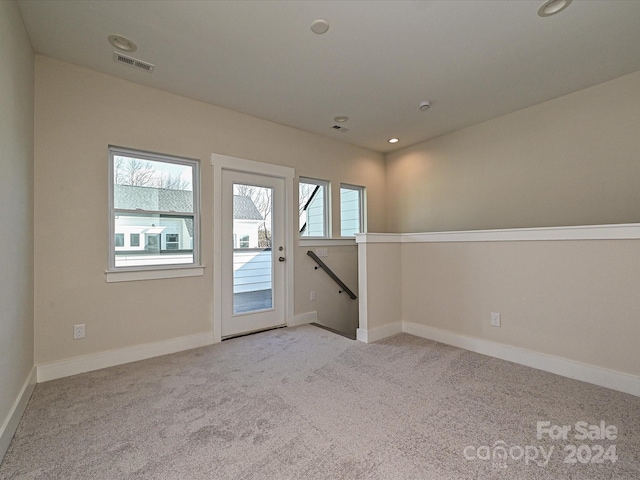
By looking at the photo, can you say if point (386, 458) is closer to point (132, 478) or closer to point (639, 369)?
point (132, 478)

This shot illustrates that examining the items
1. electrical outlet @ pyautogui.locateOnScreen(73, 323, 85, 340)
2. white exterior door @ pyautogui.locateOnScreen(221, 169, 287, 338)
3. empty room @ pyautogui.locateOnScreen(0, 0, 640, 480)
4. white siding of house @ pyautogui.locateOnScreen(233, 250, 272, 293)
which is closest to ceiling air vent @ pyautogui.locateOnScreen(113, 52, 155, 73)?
empty room @ pyautogui.locateOnScreen(0, 0, 640, 480)

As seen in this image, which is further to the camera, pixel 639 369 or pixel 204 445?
pixel 639 369

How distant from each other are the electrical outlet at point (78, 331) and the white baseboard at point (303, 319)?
7.03 feet

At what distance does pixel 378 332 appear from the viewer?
3430mm

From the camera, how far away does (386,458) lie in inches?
60.9

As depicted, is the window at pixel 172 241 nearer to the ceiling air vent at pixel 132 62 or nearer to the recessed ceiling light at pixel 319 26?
the ceiling air vent at pixel 132 62

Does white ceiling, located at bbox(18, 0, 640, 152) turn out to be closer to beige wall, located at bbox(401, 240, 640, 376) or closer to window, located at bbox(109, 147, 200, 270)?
window, located at bbox(109, 147, 200, 270)

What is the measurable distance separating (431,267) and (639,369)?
5.75 feet

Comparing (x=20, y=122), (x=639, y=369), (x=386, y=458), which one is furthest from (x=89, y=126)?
(x=639, y=369)

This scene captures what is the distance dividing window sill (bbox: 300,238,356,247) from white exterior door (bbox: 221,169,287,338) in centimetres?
34

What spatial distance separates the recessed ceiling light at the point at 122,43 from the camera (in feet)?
7.55

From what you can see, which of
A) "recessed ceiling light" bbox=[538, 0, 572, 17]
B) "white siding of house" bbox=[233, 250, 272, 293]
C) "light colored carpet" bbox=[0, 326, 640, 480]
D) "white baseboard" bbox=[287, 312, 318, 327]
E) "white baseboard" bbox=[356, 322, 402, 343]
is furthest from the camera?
"white baseboard" bbox=[287, 312, 318, 327]

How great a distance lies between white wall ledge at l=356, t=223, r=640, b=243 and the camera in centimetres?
229

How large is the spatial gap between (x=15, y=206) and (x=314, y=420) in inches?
91.1
